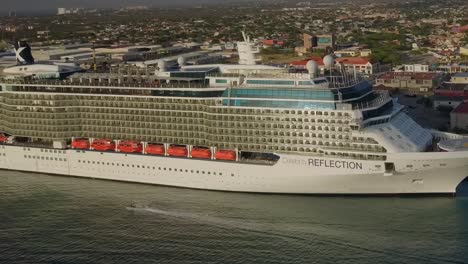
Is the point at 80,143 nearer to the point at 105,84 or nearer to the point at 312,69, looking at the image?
the point at 105,84

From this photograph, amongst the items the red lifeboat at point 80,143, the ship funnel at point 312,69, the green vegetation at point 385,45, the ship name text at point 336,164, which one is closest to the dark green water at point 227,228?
the ship name text at point 336,164

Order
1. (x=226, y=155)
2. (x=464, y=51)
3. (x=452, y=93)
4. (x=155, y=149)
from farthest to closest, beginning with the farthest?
(x=464, y=51), (x=452, y=93), (x=155, y=149), (x=226, y=155)

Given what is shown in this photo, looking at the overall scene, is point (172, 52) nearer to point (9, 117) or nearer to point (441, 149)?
point (9, 117)

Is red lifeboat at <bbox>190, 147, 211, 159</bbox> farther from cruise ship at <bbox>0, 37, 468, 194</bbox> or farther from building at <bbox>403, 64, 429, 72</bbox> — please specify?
building at <bbox>403, 64, 429, 72</bbox>

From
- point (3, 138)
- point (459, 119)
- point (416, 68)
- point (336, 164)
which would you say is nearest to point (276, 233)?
point (336, 164)

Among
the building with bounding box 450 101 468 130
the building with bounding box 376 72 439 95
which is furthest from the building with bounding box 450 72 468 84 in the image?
the building with bounding box 450 101 468 130
